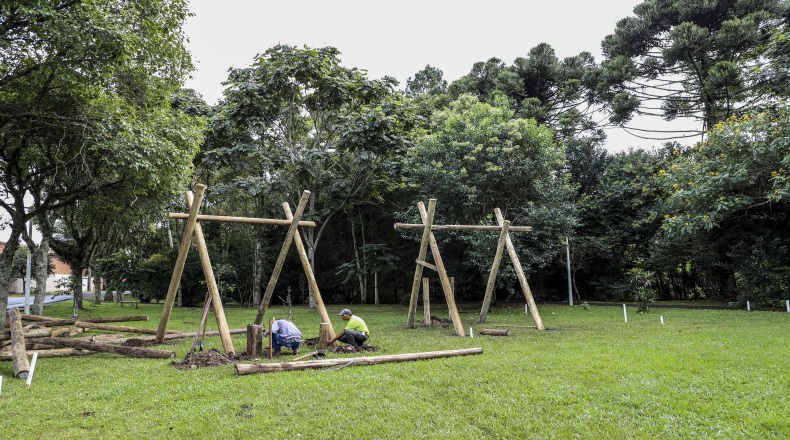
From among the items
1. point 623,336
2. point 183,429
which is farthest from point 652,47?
point 183,429

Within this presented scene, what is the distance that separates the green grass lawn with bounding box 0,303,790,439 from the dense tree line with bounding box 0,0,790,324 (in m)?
6.67

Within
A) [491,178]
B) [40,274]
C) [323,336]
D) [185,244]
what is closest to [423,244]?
[323,336]

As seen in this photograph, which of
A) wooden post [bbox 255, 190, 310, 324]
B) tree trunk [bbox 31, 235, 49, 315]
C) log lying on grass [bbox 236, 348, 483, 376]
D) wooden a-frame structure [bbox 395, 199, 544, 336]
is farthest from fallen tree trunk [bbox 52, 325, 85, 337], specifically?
wooden a-frame structure [bbox 395, 199, 544, 336]

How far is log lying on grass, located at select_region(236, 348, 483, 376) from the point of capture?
7.89m

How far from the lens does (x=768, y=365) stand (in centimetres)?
793

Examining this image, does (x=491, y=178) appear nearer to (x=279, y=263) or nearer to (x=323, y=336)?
(x=279, y=263)

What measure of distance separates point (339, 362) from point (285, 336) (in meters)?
1.85

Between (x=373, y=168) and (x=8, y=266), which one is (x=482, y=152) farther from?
(x=8, y=266)

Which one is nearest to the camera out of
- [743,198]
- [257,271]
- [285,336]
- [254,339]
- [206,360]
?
[206,360]

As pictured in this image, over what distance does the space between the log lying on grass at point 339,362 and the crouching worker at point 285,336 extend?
5.43 feet

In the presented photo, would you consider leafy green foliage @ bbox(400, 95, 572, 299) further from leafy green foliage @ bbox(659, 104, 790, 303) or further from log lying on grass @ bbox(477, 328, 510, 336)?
log lying on grass @ bbox(477, 328, 510, 336)

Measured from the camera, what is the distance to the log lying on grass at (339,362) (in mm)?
7891

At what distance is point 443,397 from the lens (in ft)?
21.9

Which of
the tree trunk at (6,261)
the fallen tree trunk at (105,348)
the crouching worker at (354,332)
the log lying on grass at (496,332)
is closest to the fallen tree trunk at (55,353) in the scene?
the fallen tree trunk at (105,348)
